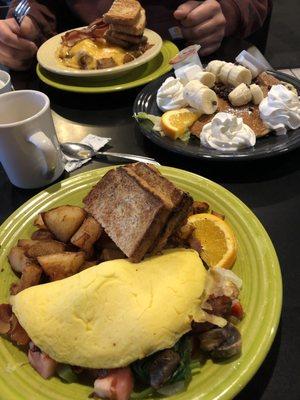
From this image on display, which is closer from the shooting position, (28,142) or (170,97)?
(28,142)

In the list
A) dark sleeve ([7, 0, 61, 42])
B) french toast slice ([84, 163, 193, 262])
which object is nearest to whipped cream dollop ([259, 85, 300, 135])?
french toast slice ([84, 163, 193, 262])

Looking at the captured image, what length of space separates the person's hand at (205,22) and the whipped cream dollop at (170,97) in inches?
21.8

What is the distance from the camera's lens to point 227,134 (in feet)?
5.00

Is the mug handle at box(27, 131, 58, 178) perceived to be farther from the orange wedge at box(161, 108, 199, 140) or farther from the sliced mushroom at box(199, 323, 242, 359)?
the sliced mushroom at box(199, 323, 242, 359)

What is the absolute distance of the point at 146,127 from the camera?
163 centimetres

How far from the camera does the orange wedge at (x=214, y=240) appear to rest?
40.4 inches

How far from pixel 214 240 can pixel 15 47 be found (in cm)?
172

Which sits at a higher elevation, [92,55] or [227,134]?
[92,55]

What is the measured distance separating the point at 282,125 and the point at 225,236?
2.23ft

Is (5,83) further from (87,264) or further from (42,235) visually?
(87,264)

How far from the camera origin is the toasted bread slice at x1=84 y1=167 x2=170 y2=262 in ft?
3.05

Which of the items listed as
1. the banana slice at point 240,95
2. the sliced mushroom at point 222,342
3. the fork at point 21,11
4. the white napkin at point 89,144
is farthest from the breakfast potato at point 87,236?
the fork at point 21,11

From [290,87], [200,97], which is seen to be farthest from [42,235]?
[290,87]

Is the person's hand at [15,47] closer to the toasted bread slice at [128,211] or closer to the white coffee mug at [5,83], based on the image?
the white coffee mug at [5,83]
